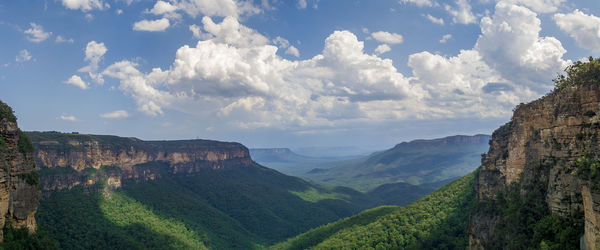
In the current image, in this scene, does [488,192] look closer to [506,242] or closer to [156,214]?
[506,242]

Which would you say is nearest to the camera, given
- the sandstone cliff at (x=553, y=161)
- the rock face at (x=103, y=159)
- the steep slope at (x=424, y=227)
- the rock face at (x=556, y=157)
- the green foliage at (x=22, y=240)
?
the sandstone cliff at (x=553, y=161)

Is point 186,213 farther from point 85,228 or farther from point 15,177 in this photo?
point 15,177

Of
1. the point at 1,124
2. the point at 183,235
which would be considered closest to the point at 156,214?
the point at 183,235

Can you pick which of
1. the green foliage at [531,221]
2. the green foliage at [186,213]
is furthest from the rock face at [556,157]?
the green foliage at [186,213]

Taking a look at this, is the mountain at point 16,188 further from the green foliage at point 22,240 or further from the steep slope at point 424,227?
the steep slope at point 424,227

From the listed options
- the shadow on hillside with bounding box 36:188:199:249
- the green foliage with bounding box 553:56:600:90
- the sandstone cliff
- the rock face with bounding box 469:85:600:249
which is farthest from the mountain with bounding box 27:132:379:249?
the green foliage with bounding box 553:56:600:90

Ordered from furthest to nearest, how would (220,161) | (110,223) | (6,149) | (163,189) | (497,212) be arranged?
(220,161) → (163,189) → (110,223) → (497,212) → (6,149)
